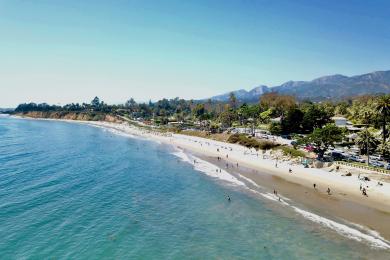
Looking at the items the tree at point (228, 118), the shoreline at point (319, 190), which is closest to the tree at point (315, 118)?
the shoreline at point (319, 190)

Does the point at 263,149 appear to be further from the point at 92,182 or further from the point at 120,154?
the point at 92,182

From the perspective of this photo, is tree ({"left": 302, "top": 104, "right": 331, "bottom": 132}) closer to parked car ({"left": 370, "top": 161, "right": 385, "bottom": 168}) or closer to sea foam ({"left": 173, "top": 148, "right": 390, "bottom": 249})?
parked car ({"left": 370, "top": 161, "right": 385, "bottom": 168})

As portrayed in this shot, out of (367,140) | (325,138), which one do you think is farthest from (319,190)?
(325,138)

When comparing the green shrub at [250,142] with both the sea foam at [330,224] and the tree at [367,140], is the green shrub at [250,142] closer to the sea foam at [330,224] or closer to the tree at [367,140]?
the tree at [367,140]

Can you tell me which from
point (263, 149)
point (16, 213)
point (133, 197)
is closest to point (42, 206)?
point (16, 213)

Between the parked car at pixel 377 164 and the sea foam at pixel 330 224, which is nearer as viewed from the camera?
the sea foam at pixel 330 224

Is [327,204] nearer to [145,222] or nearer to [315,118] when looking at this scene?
[145,222]

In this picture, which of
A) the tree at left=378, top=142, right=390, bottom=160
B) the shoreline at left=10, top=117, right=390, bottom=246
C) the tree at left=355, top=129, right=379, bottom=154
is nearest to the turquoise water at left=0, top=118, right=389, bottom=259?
the shoreline at left=10, top=117, right=390, bottom=246
